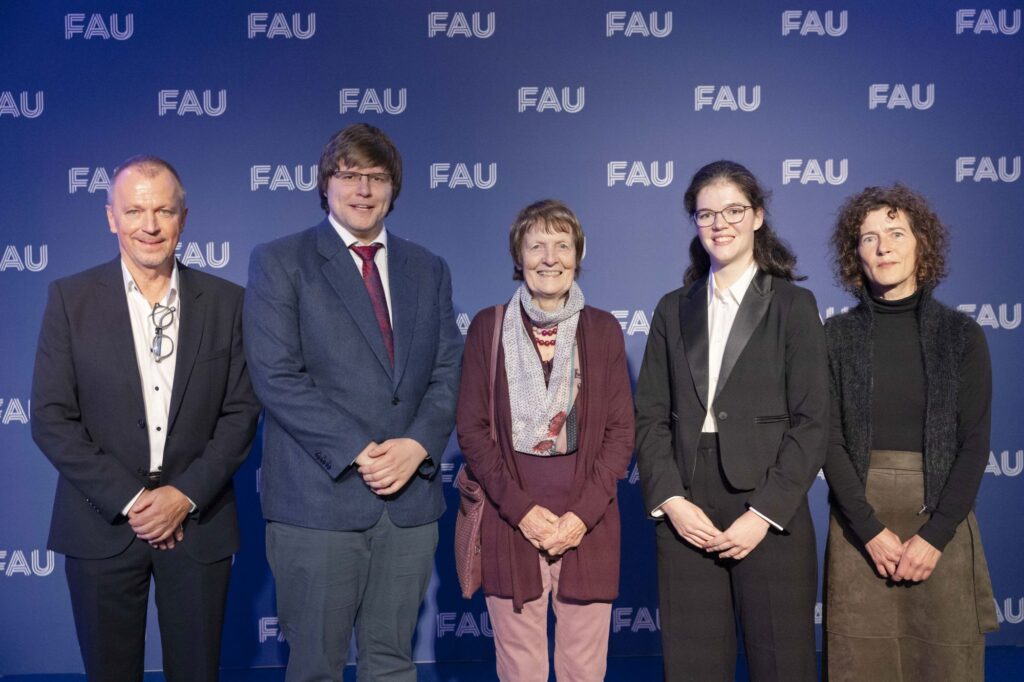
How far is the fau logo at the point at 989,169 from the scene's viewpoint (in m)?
3.86

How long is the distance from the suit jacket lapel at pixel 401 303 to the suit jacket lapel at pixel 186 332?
543 mm

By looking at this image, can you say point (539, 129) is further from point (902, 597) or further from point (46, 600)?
point (46, 600)

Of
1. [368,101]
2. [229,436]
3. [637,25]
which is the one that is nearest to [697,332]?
[229,436]

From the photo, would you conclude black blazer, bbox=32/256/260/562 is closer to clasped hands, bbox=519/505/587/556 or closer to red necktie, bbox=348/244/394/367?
red necktie, bbox=348/244/394/367

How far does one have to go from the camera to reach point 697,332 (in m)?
2.45

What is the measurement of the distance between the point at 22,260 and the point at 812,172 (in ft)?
11.5

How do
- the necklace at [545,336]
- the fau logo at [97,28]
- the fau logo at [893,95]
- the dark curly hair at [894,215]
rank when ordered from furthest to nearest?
the fau logo at [893,95] → the fau logo at [97,28] → the necklace at [545,336] → the dark curly hair at [894,215]

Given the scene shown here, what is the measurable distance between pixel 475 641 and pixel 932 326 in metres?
2.43

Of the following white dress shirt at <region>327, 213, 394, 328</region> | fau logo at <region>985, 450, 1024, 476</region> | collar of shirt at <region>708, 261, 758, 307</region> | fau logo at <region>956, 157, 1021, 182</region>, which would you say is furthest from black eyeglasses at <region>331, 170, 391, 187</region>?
fau logo at <region>985, 450, 1024, 476</region>

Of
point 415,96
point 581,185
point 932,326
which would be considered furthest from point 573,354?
point 415,96

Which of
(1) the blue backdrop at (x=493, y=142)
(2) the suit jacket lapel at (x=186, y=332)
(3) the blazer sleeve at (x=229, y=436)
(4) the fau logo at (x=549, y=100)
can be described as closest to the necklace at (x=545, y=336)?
(3) the blazer sleeve at (x=229, y=436)

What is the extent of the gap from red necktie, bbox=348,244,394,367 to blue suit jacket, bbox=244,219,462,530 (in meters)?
0.03

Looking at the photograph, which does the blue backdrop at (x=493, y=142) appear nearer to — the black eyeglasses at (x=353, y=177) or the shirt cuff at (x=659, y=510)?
the black eyeglasses at (x=353, y=177)

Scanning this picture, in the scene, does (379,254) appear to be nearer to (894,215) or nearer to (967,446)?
(894,215)
